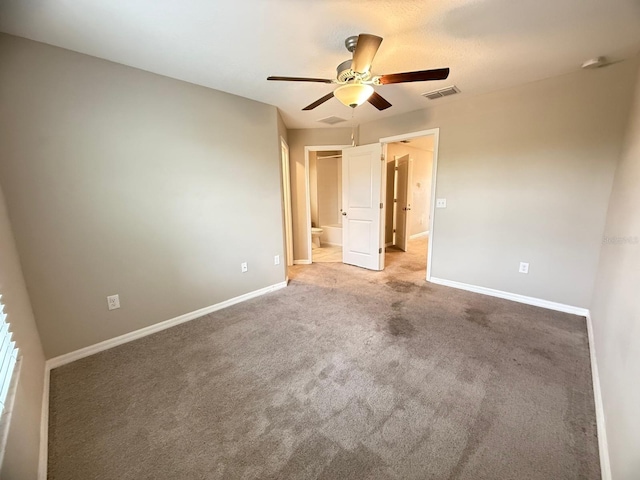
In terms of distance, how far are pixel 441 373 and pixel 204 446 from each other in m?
1.55

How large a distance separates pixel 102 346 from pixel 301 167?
3464mm

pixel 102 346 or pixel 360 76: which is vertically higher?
pixel 360 76

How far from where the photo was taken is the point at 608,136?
227cm

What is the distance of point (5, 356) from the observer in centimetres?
113

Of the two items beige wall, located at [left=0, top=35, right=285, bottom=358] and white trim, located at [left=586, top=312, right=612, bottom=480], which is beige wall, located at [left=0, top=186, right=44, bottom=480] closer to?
beige wall, located at [left=0, top=35, right=285, bottom=358]

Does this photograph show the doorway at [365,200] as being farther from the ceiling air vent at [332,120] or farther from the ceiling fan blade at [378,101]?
the ceiling fan blade at [378,101]

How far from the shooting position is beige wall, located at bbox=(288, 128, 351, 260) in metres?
4.26

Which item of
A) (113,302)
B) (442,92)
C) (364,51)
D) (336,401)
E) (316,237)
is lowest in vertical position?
(336,401)

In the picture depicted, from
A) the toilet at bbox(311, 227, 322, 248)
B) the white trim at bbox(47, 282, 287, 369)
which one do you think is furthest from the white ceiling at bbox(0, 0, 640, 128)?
the toilet at bbox(311, 227, 322, 248)

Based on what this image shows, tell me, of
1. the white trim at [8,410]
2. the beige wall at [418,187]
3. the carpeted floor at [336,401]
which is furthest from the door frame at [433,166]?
the white trim at [8,410]

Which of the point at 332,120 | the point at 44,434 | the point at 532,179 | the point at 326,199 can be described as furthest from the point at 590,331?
the point at 326,199

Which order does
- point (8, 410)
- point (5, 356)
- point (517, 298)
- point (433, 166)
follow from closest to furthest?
point (8, 410) < point (5, 356) < point (517, 298) < point (433, 166)

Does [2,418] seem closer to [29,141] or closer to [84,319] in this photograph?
[84,319]

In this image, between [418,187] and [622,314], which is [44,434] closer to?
[622,314]
